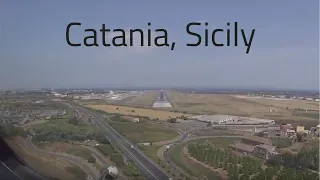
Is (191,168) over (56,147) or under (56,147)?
under

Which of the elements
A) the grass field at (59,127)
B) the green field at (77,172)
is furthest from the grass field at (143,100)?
the green field at (77,172)

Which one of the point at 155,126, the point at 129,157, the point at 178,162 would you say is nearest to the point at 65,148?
the point at 129,157

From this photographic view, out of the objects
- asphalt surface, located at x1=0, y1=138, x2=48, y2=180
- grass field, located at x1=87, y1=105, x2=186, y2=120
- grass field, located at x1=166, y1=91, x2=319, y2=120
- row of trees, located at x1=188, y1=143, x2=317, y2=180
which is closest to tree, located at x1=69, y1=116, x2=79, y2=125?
grass field, located at x1=87, y1=105, x2=186, y2=120

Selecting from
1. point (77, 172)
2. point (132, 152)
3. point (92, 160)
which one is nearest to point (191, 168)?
point (132, 152)

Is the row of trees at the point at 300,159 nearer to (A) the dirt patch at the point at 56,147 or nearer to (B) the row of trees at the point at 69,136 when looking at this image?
(B) the row of trees at the point at 69,136

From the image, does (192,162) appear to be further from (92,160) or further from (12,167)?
(12,167)

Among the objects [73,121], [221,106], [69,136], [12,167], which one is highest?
[221,106]

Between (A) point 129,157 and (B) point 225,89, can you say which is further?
(A) point 129,157

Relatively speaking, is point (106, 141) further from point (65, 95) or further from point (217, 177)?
point (217, 177)
